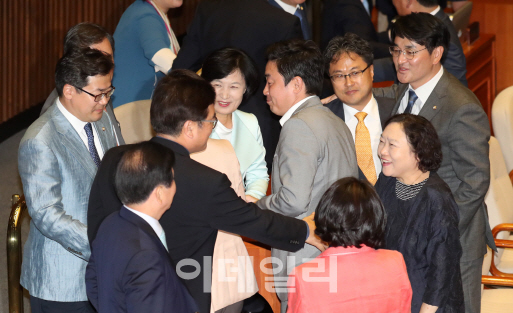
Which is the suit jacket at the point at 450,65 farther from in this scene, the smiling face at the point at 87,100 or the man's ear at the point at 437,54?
the smiling face at the point at 87,100

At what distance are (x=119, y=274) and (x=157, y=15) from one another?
94.0 inches

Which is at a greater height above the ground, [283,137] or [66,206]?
[283,137]

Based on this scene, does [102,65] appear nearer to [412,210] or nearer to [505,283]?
[412,210]

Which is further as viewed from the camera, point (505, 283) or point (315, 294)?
point (505, 283)

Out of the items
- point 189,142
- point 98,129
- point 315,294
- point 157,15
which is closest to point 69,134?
point 98,129

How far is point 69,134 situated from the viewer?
237 cm

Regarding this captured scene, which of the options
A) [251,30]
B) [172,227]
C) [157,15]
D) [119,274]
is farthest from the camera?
[157,15]

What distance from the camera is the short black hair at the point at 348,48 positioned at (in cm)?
300

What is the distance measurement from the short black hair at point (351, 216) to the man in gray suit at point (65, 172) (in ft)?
3.11

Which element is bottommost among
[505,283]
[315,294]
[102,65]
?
[505,283]

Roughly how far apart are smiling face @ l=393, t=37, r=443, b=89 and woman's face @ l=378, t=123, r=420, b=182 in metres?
0.58

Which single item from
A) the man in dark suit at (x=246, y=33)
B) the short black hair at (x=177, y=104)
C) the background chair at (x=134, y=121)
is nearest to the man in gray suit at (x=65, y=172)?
the short black hair at (x=177, y=104)

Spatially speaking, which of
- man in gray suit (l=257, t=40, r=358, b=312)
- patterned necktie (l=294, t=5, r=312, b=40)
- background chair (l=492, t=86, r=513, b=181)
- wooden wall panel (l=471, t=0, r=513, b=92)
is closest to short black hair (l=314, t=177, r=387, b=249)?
man in gray suit (l=257, t=40, r=358, b=312)

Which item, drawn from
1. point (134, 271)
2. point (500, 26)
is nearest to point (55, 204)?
point (134, 271)
